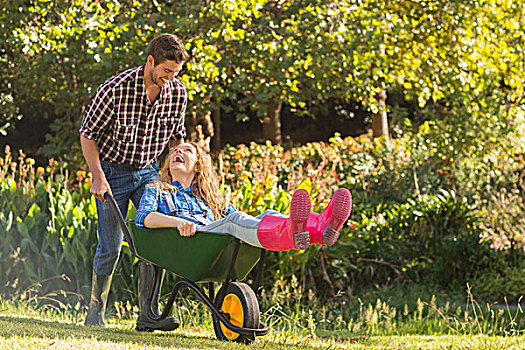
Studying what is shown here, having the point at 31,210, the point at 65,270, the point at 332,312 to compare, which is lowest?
the point at 332,312

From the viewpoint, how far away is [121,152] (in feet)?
11.3

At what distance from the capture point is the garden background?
4.79 m

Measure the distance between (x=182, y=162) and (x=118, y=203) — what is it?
0.41 metres

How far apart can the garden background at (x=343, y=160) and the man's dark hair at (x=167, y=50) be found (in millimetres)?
1734

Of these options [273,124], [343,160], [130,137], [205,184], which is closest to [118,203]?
[130,137]

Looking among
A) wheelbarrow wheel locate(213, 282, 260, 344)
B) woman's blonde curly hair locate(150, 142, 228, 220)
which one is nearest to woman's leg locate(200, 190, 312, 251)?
wheelbarrow wheel locate(213, 282, 260, 344)

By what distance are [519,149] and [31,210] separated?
4.60 meters

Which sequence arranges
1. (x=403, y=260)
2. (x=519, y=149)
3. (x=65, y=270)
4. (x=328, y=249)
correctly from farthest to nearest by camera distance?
(x=519, y=149)
(x=403, y=260)
(x=328, y=249)
(x=65, y=270)

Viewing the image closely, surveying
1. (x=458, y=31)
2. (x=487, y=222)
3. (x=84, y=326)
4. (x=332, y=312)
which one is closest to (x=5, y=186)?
(x=84, y=326)

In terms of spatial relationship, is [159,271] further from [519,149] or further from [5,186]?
[519,149]

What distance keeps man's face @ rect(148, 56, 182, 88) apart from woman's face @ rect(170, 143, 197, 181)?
13.0 inches

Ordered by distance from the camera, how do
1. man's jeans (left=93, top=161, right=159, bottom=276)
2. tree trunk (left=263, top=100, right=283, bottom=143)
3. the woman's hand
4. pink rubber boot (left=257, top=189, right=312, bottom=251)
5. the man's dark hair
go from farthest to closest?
1. tree trunk (left=263, top=100, right=283, bottom=143)
2. man's jeans (left=93, top=161, right=159, bottom=276)
3. the man's dark hair
4. the woman's hand
5. pink rubber boot (left=257, top=189, right=312, bottom=251)

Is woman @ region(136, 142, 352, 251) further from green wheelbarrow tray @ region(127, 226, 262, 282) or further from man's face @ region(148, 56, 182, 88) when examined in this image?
man's face @ region(148, 56, 182, 88)

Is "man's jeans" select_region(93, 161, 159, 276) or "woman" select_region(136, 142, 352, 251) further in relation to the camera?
"man's jeans" select_region(93, 161, 159, 276)
